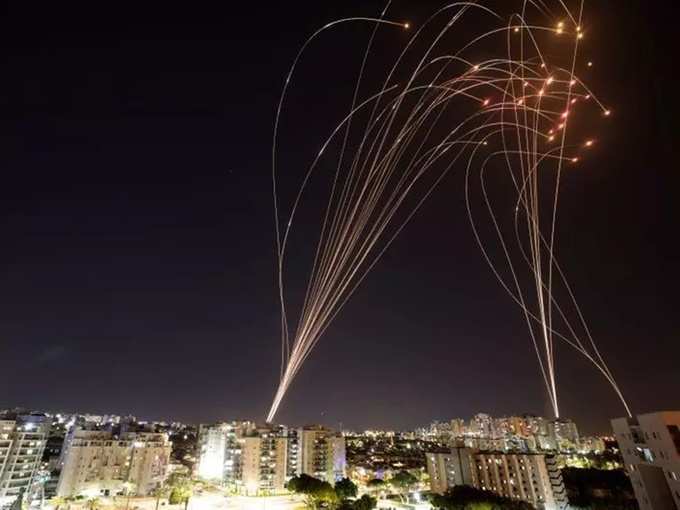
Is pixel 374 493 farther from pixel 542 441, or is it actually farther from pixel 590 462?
pixel 542 441

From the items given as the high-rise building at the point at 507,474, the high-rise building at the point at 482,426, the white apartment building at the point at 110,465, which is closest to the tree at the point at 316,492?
the high-rise building at the point at 507,474

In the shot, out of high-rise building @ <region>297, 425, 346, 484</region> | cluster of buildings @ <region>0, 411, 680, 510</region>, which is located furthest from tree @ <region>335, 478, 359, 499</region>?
high-rise building @ <region>297, 425, 346, 484</region>

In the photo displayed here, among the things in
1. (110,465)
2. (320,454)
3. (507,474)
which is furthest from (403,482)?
(110,465)

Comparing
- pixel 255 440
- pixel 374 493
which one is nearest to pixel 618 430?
pixel 374 493

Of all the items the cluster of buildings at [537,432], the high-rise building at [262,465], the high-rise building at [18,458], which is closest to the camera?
the high-rise building at [18,458]

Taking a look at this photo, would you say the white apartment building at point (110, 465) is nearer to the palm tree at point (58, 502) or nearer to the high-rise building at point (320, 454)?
the palm tree at point (58, 502)

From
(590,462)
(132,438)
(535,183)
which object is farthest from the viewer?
(590,462)
